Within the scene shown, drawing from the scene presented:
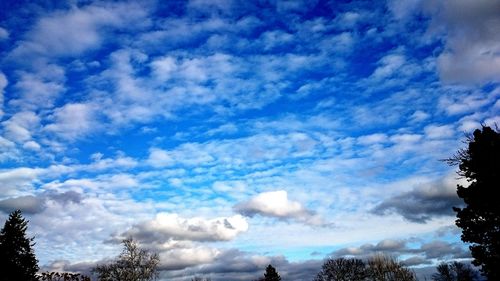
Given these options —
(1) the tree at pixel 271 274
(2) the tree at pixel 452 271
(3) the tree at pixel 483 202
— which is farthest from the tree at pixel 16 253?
(2) the tree at pixel 452 271

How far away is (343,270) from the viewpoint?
88.4 metres

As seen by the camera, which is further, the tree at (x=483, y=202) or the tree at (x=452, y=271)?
the tree at (x=452, y=271)

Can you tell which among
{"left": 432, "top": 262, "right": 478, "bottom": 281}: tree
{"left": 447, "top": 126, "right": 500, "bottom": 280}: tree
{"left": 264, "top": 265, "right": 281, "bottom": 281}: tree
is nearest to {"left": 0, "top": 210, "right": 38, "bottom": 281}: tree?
{"left": 447, "top": 126, "right": 500, "bottom": 280}: tree

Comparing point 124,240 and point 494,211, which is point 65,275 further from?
point 494,211

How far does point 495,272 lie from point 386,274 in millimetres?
57197

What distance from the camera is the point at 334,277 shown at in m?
88.4

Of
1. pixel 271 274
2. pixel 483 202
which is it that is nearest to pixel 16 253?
pixel 483 202

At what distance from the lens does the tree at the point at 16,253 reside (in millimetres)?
34344

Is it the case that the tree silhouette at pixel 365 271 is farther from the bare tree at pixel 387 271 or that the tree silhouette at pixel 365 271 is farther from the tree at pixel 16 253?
the tree at pixel 16 253

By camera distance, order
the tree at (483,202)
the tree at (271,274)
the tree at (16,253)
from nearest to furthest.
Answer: the tree at (483,202)
the tree at (16,253)
the tree at (271,274)

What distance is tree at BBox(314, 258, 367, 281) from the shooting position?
8714cm

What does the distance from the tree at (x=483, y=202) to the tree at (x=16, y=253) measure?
1413 inches

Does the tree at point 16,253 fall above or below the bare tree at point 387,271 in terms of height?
above

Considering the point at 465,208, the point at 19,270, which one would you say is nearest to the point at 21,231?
the point at 19,270
